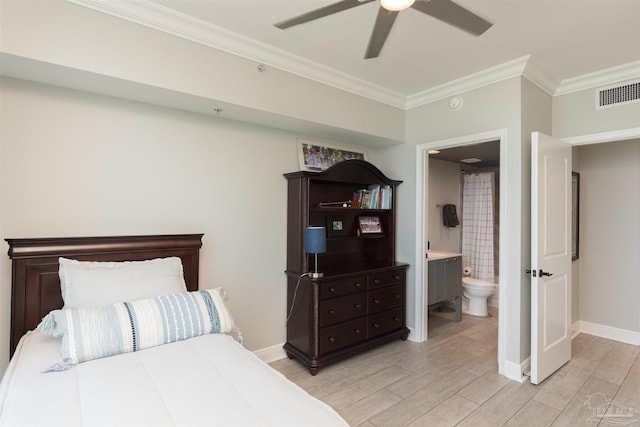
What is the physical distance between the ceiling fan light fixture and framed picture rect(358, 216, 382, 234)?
228 centimetres

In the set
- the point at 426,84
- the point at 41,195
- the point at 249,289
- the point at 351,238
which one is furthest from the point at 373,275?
the point at 41,195

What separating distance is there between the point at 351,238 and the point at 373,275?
425mm

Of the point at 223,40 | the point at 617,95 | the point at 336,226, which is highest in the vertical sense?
the point at 223,40

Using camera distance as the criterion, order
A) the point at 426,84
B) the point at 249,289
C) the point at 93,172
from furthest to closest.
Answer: the point at 426,84
the point at 249,289
the point at 93,172

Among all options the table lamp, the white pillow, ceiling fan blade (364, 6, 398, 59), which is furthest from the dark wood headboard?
ceiling fan blade (364, 6, 398, 59)

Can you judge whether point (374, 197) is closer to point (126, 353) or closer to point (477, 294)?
point (477, 294)

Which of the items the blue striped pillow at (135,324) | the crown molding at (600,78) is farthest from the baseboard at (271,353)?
the crown molding at (600,78)

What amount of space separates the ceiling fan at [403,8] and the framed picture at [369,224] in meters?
2.00

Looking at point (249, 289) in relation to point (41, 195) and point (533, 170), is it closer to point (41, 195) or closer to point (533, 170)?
point (41, 195)

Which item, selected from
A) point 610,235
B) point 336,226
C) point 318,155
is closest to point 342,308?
point 336,226

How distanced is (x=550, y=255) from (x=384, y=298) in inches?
58.8

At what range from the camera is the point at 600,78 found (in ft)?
9.61

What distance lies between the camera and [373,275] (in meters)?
3.25

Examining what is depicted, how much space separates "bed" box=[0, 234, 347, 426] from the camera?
1.15 metres
